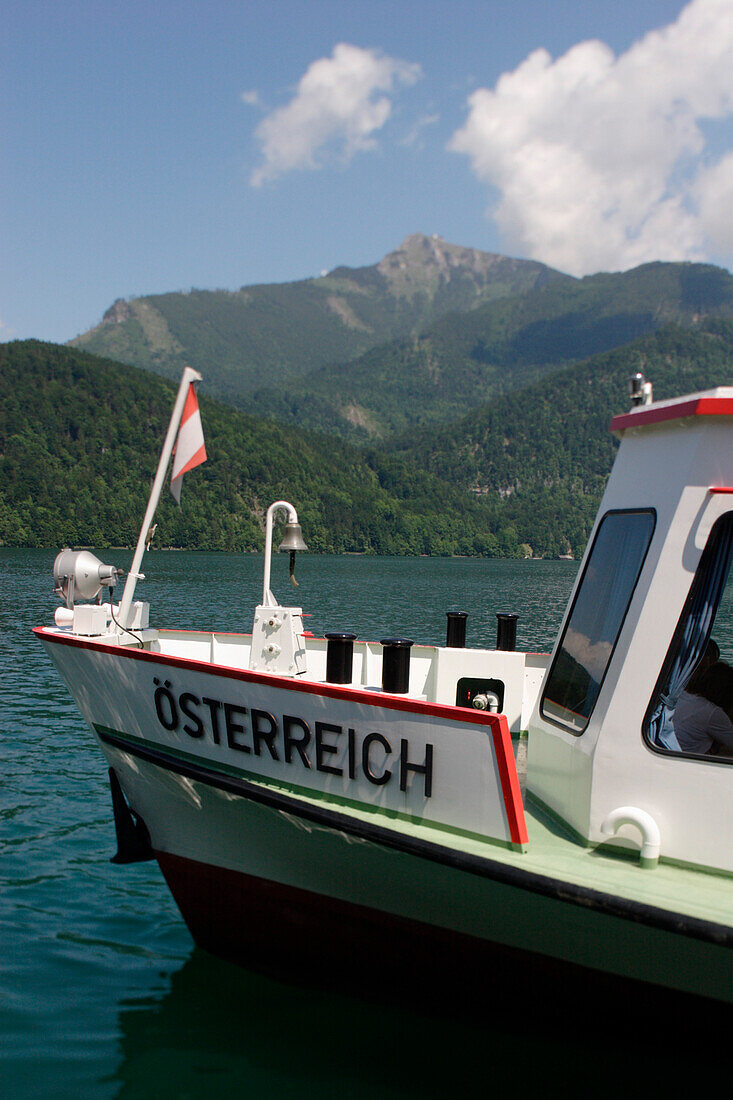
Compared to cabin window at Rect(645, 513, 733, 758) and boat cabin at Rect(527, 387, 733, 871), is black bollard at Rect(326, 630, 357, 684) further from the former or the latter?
cabin window at Rect(645, 513, 733, 758)

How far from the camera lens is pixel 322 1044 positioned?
5.07m

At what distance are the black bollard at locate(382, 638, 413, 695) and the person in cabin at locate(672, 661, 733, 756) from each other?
1.54 metres

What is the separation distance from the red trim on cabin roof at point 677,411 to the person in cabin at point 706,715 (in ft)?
4.32

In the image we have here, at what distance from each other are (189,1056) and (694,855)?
317cm

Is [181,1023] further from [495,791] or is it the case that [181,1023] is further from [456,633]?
[456,633]

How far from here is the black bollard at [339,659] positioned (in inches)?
213

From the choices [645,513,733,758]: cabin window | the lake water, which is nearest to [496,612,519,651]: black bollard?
[645,513,733,758]: cabin window

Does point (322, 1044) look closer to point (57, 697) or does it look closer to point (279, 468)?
point (57, 697)

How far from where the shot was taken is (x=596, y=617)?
4.64m

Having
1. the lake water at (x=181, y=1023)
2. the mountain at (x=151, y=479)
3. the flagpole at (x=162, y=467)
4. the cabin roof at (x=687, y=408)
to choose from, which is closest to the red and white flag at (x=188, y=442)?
the flagpole at (x=162, y=467)

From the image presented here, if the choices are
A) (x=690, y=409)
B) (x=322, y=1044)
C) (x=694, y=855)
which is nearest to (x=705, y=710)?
(x=694, y=855)

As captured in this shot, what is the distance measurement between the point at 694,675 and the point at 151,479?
14948 cm

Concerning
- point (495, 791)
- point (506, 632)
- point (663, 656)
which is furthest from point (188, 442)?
point (663, 656)

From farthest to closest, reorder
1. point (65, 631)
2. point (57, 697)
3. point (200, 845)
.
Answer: point (57, 697), point (65, 631), point (200, 845)
